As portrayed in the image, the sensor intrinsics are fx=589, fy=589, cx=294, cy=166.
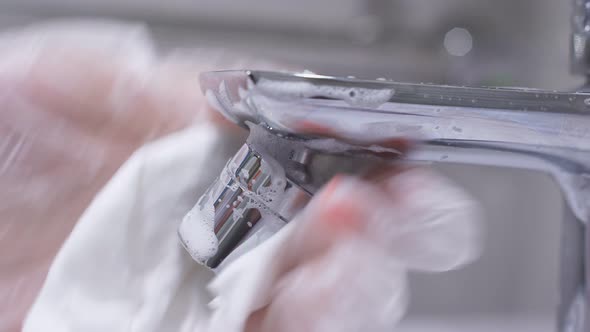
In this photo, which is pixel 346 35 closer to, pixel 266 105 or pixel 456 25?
pixel 456 25

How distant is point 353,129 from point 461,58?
473 millimetres

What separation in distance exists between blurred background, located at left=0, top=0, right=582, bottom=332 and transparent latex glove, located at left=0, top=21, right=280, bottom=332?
0.23m

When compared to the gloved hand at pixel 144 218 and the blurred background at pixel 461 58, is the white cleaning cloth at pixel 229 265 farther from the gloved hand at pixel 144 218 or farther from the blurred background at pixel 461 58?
the blurred background at pixel 461 58

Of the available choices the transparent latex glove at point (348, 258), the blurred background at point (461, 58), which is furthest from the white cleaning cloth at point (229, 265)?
the blurred background at point (461, 58)

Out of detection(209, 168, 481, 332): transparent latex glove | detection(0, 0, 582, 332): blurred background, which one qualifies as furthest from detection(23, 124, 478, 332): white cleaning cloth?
detection(0, 0, 582, 332): blurred background

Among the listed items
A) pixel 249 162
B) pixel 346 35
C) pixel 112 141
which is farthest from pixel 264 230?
pixel 346 35

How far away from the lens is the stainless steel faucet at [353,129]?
217 millimetres

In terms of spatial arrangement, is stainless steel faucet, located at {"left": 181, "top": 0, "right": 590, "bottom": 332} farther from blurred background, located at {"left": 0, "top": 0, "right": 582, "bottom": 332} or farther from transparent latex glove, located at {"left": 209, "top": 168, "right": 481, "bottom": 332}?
blurred background, located at {"left": 0, "top": 0, "right": 582, "bottom": 332}

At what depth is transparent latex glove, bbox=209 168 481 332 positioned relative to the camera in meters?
0.23

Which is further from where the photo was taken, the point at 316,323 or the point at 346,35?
the point at 346,35

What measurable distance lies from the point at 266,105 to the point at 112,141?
0.50 ft

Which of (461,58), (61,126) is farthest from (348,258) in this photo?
(461,58)

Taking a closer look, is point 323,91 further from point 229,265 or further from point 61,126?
point 61,126

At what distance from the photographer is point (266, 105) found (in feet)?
0.72
